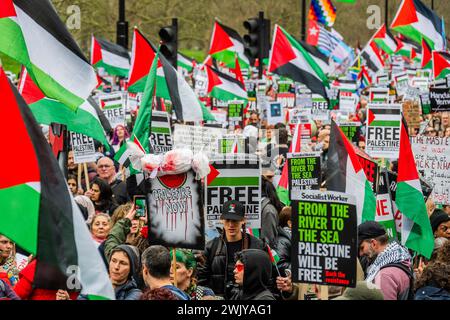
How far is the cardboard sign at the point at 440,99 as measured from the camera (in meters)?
15.3

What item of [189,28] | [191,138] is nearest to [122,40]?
[191,138]

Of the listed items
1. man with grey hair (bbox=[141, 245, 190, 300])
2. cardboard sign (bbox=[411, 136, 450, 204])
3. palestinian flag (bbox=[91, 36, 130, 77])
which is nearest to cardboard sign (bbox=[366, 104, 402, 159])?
cardboard sign (bbox=[411, 136, 450, 204])

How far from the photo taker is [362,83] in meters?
28.1

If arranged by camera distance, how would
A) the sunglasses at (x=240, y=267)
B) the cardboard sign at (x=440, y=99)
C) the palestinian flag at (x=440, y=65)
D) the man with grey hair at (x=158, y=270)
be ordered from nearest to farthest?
the man with grey hair at (x=158, y=270), the sunglasses at (x=240, y=267), the cardboard sign at (x=440, y=99), the palestinian flag at (x=440, y=65)

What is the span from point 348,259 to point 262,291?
70cm

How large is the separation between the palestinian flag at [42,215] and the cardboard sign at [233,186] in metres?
3.39

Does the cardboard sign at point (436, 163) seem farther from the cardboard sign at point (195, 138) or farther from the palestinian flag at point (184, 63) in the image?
the palestinian flag at point (184, 63)

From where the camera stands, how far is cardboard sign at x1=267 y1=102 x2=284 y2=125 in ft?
64.3

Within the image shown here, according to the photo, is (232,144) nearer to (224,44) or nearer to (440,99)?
(440,99)

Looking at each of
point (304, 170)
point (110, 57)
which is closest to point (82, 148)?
point (304, 170)

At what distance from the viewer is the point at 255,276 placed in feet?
21.4

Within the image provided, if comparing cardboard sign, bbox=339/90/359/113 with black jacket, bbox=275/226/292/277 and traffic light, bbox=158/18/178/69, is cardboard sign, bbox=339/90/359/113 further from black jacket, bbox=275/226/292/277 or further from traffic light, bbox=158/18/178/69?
black jacket, bbox=275/226/292/277

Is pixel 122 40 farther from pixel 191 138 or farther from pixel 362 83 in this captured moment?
pixel 191 138

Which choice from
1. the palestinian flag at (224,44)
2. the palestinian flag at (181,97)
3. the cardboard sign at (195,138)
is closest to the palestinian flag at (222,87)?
the palestinian flag at (224,44)
